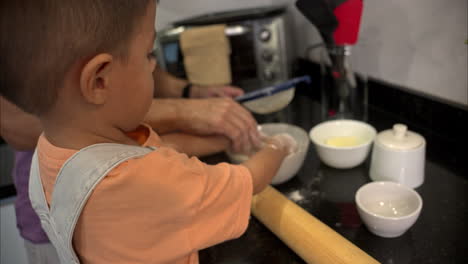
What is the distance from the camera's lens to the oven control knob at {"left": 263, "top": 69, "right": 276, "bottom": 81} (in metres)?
→ 1.32

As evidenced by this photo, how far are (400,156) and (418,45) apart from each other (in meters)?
0.36

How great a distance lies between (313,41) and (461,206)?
78 cm

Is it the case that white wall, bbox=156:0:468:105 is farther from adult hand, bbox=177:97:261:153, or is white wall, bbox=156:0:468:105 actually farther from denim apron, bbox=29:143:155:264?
denim apron, bbox=29:143:155:264

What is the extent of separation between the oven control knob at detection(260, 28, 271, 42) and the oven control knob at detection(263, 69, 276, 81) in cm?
10

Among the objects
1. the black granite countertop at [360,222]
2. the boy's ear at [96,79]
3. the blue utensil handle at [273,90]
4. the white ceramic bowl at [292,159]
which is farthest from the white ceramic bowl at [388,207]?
the boy's ear at [96,79]

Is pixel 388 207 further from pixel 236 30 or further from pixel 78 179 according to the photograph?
pixel 236 30

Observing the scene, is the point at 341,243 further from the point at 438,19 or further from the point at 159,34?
the point at 159,34

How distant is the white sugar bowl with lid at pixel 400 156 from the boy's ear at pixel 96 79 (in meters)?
0.52

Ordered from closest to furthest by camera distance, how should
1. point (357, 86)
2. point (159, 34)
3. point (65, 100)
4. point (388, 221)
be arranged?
point (65, 100) → point (388, 221) → point (357, 86) → point (159, 34)

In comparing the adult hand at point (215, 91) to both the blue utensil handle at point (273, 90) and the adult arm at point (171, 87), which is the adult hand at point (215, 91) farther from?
the blue utensil handle at point (273, 90)

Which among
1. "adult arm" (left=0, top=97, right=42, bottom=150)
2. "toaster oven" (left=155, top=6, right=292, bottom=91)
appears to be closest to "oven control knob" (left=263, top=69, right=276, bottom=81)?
"toaster oven" (left=155, top=6, right=292, bottom=91)

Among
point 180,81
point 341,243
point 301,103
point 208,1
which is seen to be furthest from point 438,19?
point 208,1

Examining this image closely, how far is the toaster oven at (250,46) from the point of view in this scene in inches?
49.7

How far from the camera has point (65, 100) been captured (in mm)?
505
